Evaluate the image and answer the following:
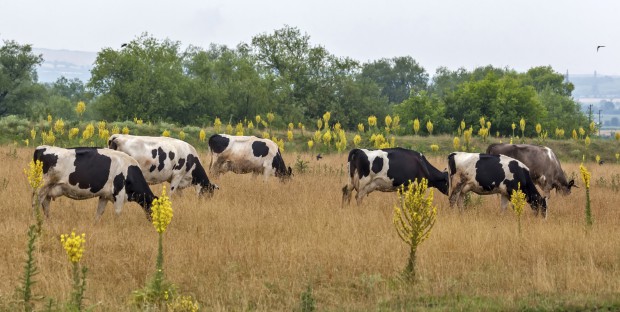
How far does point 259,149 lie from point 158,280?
12734 mm

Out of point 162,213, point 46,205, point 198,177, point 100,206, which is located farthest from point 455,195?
point 162,213

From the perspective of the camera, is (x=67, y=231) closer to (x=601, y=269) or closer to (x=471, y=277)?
(x=471, y=277)

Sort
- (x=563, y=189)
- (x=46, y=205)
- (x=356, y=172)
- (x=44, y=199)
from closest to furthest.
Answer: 1. (x=44, y=199)
2. (x=46, y=205)
3. (x=356, y=172)
4. (x=563, y=189)

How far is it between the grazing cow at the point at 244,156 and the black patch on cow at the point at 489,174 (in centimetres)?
660

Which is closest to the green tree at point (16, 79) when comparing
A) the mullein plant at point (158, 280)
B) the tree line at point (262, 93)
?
the tree line at point (262, 93)

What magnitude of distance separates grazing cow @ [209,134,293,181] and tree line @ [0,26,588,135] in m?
21.5

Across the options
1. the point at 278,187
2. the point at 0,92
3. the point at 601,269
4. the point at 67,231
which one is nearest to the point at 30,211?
the point at 67,231

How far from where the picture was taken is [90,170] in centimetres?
1281

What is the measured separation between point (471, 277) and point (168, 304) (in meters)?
4.39

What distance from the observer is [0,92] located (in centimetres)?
5772

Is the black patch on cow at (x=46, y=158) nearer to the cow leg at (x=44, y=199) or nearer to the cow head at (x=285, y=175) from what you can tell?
the cow leg at (x=44, y=199)

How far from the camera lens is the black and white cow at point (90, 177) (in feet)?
41.6

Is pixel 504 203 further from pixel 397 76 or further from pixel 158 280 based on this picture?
pixel 397 76

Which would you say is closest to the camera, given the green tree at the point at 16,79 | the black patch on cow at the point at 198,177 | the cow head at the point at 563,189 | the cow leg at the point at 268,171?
the black patch on cow at the point at 198,177
